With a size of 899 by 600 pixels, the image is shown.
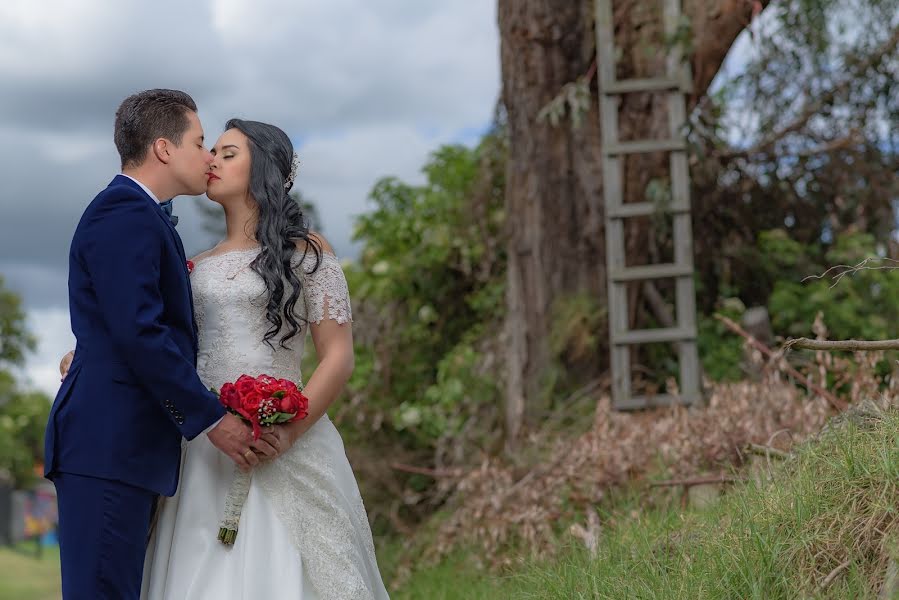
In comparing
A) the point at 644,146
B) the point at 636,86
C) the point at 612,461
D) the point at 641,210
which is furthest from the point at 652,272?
the point at 612,461

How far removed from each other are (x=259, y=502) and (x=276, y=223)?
0.87 metres

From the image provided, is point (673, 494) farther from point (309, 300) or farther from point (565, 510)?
point (309, 300)

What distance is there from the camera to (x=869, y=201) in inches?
359

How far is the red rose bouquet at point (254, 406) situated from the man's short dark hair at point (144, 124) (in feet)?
2.58

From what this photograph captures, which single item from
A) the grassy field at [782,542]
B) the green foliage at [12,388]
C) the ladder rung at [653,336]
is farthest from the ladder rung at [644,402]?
the green foliage at [12,388]

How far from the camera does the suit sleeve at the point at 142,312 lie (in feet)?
10.2

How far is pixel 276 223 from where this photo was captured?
3.54 meters

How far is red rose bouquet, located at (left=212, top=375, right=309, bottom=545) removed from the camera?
321 cm

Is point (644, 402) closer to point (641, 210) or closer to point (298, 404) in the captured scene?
point (641, 210)

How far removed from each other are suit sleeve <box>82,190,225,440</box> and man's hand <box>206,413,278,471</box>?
5 cm

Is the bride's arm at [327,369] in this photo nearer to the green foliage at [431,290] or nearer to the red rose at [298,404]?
the red rose at [298,404]

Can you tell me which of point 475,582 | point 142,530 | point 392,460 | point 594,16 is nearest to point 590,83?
point 594,16

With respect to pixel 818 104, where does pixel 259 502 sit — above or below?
below

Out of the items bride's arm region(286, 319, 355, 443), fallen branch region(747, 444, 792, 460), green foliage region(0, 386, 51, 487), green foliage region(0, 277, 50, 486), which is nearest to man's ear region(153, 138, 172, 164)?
bride's arm region(286, 319, 355, 443)
